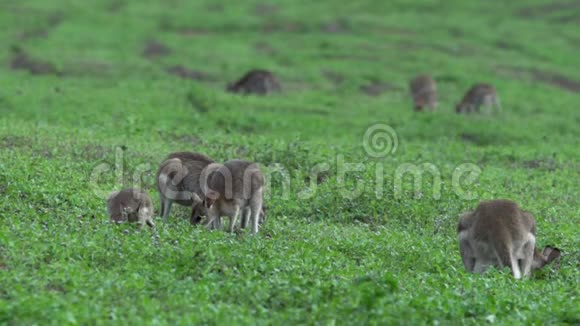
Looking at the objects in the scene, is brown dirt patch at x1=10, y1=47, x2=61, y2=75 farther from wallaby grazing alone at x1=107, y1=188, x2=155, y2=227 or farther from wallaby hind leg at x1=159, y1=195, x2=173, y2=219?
wallaby grazing alone at x1=107, y1=188, x2=155, y2=227

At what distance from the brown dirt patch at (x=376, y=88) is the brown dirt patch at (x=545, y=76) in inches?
224

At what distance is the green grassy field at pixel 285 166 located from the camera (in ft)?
30.4

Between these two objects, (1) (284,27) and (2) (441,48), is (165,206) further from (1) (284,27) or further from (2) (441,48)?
(1) (284,27)

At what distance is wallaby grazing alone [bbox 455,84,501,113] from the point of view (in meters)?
27.9

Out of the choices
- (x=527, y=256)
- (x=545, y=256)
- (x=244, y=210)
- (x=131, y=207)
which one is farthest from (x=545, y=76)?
(x=131, y=207)

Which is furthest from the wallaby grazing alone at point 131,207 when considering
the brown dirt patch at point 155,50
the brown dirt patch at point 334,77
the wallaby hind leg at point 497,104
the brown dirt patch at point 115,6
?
the brown dirt patch at point 115,6

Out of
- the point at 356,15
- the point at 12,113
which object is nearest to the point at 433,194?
the point at 12,113

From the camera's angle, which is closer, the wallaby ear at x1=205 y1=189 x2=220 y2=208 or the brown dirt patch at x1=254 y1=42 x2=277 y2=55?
the wallaby ear at x1=205 y1=189 x2=220 y2=208

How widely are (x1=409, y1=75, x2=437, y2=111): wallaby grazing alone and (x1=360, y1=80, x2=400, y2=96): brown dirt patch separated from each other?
165 centimetres

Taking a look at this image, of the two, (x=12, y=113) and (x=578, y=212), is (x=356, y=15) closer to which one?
(x=12, y=113)

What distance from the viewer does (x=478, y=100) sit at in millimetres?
28016

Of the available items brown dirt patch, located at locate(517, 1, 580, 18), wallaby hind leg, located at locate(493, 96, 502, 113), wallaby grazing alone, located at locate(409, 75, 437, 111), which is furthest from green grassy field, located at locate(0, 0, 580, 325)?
brown dirt patch, located at locate(517, 1, 580, 18)

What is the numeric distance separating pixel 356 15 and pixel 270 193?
109 feet

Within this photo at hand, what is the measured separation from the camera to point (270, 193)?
51.3 feet
